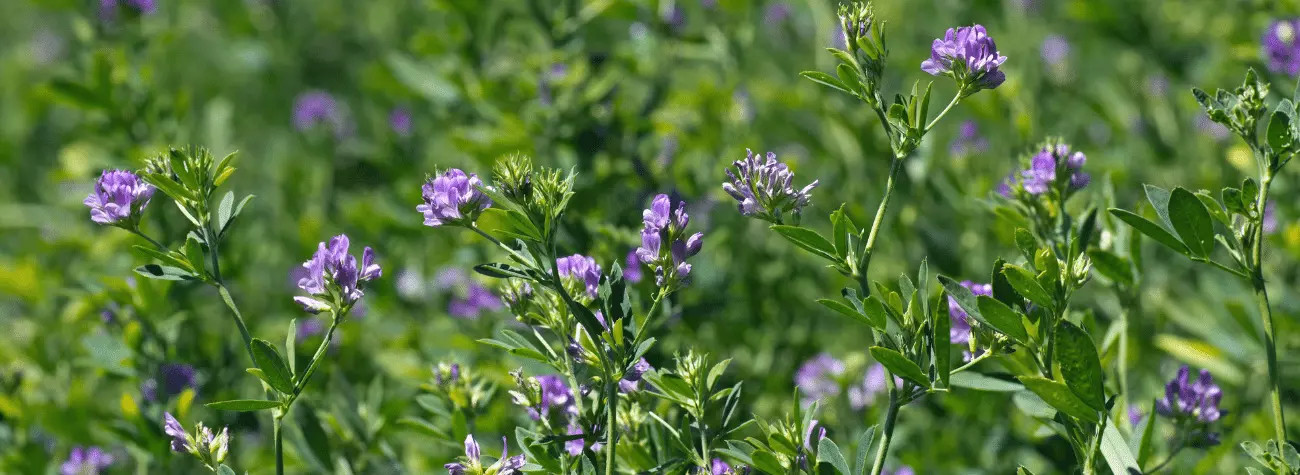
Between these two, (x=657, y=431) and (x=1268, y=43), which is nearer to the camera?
(x=657, y=431)

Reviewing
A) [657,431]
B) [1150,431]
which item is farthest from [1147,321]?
[657,431]

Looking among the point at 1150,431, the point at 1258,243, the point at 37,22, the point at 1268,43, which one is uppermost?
the point at 37,22

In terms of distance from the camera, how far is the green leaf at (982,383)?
1.70 m

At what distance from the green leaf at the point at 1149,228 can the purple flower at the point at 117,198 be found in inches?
55.5

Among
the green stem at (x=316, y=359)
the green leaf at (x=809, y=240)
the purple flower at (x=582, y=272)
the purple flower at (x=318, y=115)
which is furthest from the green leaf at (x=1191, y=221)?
the purple flower at (x=318, y=115)

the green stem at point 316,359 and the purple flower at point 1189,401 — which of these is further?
the purple flower at point 1189,401

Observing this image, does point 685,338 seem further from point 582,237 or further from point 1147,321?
point 1147,321

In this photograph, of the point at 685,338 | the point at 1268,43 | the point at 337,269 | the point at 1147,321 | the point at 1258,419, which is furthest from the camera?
the point at 1147,321

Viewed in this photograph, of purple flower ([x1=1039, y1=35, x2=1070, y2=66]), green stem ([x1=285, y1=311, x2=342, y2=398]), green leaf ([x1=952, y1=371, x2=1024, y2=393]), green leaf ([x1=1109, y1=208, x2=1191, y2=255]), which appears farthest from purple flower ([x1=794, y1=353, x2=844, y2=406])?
purple flower ([x1=1039, y1=35, x2=1070, y2=66])

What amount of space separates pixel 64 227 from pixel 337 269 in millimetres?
2661

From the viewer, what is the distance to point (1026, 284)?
1.50 metres

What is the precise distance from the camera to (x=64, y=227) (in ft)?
12.3

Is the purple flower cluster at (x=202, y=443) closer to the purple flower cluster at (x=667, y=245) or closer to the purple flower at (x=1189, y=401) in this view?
the purple flower cluster at (x=667, y=245)

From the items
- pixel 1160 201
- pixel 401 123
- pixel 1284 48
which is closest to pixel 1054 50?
pixel 1284 48
